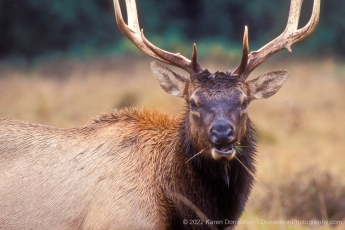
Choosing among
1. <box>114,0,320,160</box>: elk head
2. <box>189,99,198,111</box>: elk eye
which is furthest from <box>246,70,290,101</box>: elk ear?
<box>189,99,198,111</box>: elk eye

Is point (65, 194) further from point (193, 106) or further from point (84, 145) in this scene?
point (193, 106)

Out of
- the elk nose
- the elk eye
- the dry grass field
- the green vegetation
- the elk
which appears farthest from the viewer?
the green vegetation

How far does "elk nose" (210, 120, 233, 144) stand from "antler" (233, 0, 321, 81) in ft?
2.99

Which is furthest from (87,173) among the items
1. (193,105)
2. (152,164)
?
(193,105)

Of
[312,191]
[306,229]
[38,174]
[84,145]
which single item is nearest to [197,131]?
[84,145]

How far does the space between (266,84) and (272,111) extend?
1144 cm

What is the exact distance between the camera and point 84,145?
736 cm

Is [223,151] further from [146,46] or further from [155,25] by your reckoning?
[155,25]

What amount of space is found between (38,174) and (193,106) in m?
1.80

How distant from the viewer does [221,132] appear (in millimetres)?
6410

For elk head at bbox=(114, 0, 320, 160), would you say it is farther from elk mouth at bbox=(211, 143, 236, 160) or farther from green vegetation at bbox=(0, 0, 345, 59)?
green vegetation at bbox=(0, 0, 345, 59)

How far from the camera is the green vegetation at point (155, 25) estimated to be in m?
34.2

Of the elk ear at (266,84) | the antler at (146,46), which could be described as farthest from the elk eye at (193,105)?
the elk ear at (266,84)

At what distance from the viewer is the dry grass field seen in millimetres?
10133
